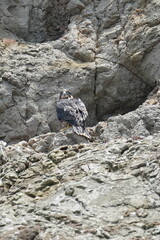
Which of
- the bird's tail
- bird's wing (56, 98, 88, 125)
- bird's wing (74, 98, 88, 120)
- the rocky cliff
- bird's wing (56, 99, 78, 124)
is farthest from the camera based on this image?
bird's wing (74, 98, 88, 120)

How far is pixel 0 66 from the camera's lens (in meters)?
20.9

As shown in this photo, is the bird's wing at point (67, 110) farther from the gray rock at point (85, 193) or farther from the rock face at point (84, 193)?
the gray rock at point (85, 193)

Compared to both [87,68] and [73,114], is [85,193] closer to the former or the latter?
[73,114]

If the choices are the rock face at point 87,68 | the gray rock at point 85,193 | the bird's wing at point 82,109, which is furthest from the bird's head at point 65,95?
the gray rock at point 85,193

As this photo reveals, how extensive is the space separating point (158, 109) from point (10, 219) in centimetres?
794

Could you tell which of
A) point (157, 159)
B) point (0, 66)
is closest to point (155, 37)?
point (0, 66)

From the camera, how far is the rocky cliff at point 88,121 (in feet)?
29.6

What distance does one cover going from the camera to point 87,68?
797 inches

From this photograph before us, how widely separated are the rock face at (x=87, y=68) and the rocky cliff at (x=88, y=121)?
41mm

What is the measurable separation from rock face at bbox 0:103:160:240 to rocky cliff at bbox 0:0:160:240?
0.8 inches

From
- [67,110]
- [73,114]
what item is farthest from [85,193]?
[67,110]

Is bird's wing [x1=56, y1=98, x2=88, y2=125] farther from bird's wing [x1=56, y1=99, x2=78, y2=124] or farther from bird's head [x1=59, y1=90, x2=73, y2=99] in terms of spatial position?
bird's head [x1=59, y1=90, x2=73, y2=99]

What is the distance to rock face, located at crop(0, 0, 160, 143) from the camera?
64.4 ft

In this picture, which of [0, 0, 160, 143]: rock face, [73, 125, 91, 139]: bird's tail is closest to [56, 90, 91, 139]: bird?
[73, 125, 91, 139]: bird's tail
